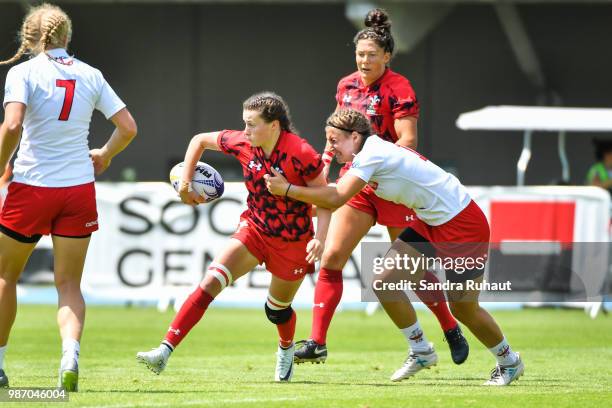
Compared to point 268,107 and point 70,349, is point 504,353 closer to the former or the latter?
point 268,107

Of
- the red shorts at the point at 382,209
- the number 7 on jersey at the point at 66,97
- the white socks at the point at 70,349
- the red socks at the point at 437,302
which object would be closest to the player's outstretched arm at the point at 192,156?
the red shorts at the point at 382,209

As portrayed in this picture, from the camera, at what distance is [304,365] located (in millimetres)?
9633

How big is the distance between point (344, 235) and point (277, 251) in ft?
2.13

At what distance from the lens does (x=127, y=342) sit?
11305mm

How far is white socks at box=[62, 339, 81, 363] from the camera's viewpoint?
6859mm

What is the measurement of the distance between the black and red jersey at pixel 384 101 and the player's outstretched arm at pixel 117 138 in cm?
178

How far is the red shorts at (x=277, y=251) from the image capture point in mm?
7863

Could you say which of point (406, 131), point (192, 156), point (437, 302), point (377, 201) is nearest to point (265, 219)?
point (192, 156)

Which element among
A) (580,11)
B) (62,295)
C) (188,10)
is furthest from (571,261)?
(188,10)

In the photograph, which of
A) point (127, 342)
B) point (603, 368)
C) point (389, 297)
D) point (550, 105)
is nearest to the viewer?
point (389, 297)

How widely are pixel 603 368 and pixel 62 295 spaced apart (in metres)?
4.15

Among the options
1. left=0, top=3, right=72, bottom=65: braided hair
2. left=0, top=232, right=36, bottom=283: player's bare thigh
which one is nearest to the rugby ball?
left=0, top=232, right=36, bottom=283: player's bare thigh

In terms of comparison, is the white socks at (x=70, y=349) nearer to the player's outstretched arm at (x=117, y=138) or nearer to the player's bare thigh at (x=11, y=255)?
the player's bare thigh at (x=11, y=255)

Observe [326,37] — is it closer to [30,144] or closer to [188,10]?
[188,10]
